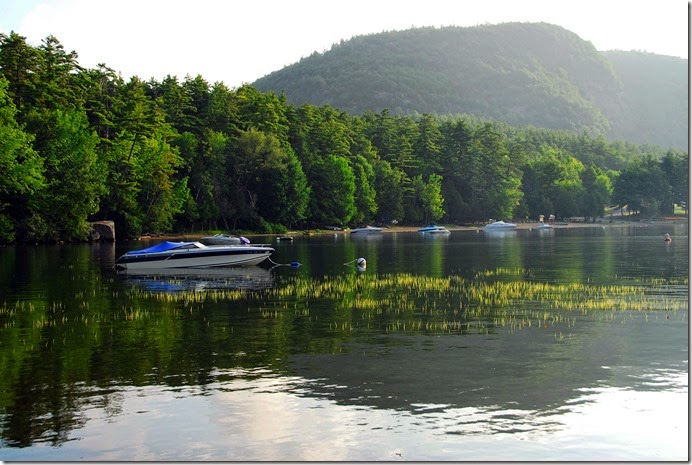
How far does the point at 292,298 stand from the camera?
40719mm

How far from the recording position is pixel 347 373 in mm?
21859

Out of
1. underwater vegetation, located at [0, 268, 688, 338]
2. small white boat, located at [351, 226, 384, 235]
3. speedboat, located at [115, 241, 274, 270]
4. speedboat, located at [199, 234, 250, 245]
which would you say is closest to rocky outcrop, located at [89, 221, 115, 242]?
speedboat, located at [199, 234, 250, 245]

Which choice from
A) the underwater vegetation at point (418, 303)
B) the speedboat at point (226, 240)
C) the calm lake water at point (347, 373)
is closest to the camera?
the calm lake water at point (347, 373)

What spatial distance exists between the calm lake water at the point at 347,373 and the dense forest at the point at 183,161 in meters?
57.9

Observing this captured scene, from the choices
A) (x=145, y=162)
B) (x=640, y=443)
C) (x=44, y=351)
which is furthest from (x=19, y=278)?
(x=145, y=162)

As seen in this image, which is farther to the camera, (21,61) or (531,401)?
(21,61)

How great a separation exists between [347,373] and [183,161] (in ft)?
370

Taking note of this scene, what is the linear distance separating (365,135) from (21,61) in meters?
101

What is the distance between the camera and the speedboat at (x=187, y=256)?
195ft

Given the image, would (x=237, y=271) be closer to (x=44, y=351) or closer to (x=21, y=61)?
(x=44, y=351)

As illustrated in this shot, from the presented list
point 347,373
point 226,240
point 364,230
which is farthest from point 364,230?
point 347,373

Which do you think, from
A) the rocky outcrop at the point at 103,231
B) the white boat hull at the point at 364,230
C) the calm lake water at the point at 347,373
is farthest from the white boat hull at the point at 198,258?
the white boat hull at the point at 364,230

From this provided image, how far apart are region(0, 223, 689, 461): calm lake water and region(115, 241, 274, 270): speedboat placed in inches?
568

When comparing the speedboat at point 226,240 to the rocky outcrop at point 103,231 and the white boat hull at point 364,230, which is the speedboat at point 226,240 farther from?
the white boat hull at point 364,230
